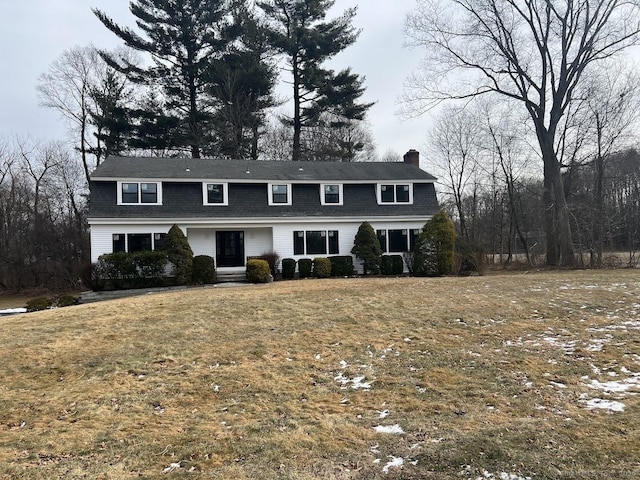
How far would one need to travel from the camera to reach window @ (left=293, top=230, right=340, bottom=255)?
21.2 metres

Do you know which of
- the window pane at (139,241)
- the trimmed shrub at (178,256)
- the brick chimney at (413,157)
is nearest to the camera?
the trimmed shrub at (178,256)

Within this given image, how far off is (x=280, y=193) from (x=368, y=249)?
221 inches

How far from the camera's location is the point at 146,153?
3209 cm

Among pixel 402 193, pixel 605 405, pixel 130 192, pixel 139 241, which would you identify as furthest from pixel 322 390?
pixel 402 193

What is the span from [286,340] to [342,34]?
1160 inches

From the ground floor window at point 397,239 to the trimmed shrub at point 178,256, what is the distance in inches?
392

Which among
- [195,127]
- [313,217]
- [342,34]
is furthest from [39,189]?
[342,34]

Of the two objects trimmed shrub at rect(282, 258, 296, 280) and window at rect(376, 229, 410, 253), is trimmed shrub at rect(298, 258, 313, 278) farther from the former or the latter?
window at rect(376, 229, 410, 253)

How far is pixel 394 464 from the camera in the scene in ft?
12.0

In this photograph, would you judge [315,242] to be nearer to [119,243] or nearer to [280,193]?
[280,193]

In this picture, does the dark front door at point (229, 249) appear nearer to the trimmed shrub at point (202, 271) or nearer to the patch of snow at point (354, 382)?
the trimmed shrub at point (202, 271)

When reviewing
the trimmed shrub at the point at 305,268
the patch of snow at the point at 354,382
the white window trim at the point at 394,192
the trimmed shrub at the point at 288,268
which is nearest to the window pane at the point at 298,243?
the trimmed shrub at the point at 305,268

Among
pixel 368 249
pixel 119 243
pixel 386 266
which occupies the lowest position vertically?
pixel 386 266

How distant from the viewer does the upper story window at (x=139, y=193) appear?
768 inches
